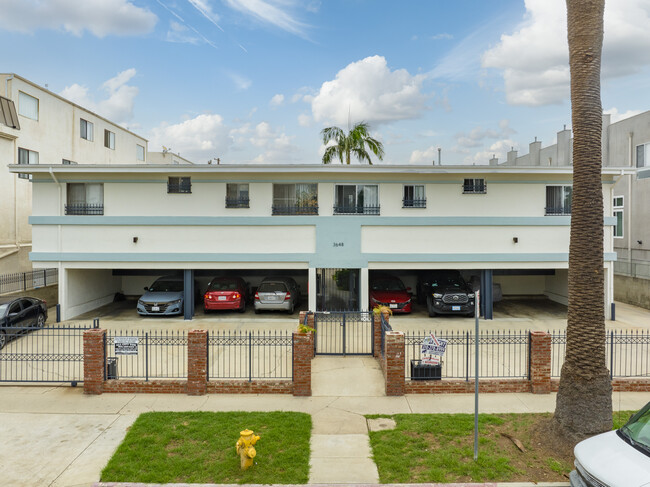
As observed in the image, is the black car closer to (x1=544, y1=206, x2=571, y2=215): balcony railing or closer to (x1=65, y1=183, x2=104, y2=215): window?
(x1=65, y1=183, x2=104, y2=215): window

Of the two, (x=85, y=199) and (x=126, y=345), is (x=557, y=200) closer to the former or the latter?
(x=126, y=345)

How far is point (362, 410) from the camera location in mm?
8609

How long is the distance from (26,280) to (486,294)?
1931 centimetres

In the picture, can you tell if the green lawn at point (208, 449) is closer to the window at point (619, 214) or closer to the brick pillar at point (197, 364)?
the brick pillar at point (197, 364)

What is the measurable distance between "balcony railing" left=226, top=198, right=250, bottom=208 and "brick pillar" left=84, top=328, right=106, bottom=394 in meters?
8.48

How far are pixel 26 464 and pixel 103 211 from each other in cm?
1219

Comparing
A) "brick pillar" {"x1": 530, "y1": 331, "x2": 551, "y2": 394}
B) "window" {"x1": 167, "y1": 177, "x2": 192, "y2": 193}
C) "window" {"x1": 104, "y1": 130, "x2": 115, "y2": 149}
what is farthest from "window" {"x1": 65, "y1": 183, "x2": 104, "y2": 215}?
"window" {"x1": 104, "y1": 130, "x2": 115, "y2": 149}

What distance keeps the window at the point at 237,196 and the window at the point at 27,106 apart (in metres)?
14.7

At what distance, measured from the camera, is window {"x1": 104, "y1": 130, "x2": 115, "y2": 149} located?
103ft

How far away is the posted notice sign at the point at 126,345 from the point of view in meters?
9.45

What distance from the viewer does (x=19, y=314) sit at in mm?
13453

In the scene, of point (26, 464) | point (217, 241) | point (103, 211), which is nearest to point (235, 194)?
point (217, 241)

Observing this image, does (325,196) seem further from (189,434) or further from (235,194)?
(189,434)

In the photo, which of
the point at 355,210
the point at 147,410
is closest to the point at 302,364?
the point at 147,410
